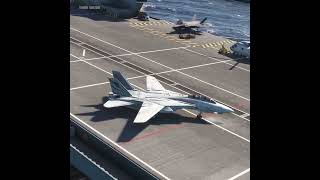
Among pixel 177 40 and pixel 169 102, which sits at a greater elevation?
pixel 177 40

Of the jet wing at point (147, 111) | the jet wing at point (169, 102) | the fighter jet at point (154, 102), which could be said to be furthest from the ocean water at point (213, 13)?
the jet wing at point (147, 111)

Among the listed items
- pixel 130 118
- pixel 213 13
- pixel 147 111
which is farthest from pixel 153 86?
pixel 213 13

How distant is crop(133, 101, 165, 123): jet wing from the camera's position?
41406mm

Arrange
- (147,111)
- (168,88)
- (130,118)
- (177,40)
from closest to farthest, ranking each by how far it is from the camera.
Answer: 1. (147,111)
2. (130,118)
3. (168,88)
4. (177,40)

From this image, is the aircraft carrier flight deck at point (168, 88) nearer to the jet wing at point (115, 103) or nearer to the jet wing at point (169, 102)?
the jet wing at point (115, 103)

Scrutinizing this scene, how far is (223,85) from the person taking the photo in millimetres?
57375

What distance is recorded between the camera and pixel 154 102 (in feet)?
146

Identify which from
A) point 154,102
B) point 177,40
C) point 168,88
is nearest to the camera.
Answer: point 154,102

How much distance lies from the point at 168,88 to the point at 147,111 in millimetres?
11374

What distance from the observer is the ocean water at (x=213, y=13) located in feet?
379

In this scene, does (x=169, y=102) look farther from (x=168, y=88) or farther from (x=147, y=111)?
(x=168, y=88)
